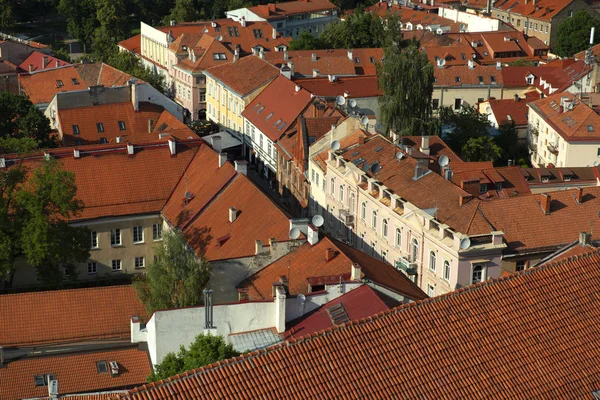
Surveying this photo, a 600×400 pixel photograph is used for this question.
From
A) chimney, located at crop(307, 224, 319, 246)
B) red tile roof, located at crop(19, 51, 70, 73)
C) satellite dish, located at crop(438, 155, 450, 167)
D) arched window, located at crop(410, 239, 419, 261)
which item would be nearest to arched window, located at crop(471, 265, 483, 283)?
arched window, located at crop(410, 239, 419, 261)

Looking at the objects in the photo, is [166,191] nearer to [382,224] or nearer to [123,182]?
[123,182]

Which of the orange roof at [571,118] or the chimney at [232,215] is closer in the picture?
the chimney at [232,215]

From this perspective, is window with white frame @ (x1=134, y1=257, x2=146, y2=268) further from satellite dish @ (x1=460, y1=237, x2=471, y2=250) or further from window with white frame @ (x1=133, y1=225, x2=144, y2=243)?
satellite dish @ (x1=460, y1=237, x2=471, y2=250)

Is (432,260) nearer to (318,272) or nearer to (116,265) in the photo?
(318,272)

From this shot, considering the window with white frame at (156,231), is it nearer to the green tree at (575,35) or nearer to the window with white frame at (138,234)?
the window with white frame at (138,234)

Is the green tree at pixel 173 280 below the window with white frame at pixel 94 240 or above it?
above

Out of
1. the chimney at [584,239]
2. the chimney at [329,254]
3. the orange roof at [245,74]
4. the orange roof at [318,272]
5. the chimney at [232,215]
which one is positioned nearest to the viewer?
the orange roof at [318,272]

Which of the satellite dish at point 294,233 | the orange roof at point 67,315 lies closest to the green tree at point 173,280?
the orange roof at point 67,315

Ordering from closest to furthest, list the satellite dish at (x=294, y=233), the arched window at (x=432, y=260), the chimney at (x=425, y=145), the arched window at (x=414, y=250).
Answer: the satellite dish at (x=294, y=233) < the arched window at (x=432, y=260) < the arched window at (x=414, y=250) < the chimney at (x=425, y=145)
